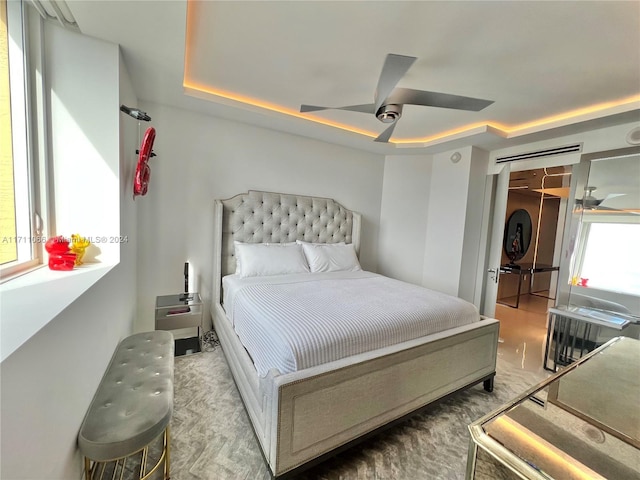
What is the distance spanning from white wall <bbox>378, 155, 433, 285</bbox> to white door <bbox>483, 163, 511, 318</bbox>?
888mm

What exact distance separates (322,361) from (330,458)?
596 mm

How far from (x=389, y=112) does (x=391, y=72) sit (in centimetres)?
51

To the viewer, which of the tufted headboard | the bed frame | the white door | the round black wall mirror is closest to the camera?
the bed frame

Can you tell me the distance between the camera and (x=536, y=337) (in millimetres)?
3449

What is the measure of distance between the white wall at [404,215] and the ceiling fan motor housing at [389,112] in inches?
84.3

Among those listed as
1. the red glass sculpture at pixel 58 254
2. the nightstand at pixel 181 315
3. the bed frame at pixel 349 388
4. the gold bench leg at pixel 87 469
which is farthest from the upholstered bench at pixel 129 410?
the nightstand at pixel 181 315

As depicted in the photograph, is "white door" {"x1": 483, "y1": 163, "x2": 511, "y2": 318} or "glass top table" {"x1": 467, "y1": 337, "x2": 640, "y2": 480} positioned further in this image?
"white door" {"x1": 483, "y1": 163, "x2": 511, "y2": 318}

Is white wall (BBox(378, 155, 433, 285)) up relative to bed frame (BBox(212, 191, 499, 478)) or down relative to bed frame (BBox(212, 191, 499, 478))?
up

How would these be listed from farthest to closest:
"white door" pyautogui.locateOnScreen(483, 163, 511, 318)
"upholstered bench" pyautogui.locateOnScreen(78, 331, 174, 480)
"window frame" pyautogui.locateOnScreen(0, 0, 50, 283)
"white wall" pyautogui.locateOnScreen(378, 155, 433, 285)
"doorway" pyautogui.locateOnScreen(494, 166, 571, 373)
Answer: "doorway" pyautogui.locateOnScreen(494, 166, 571, 373), "white wall" pyautogui.locateOnScreen(378, 155, 433, 285), "white door" pyautogui.locateOnScreen(483, 163, 511, 318), "window frame" pyautogui.locateOnScreen(0, 0, 50, 283), "upholstered bench" pyautogui.locateOnScreen(78, 331, 174, 480)

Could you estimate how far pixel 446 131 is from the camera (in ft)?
10.9

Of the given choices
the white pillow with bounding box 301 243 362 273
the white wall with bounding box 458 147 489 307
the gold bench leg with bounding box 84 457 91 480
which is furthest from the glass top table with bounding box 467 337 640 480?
the white wall with bounding box 458 147 489 307

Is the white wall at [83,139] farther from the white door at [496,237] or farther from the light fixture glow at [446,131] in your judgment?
the white door at [496,237]

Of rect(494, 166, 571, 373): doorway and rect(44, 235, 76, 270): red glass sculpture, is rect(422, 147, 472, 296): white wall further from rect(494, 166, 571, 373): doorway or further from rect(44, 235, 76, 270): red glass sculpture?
rect(44, 235, 76, 270): red glass sculpture

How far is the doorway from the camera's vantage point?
4172mm
